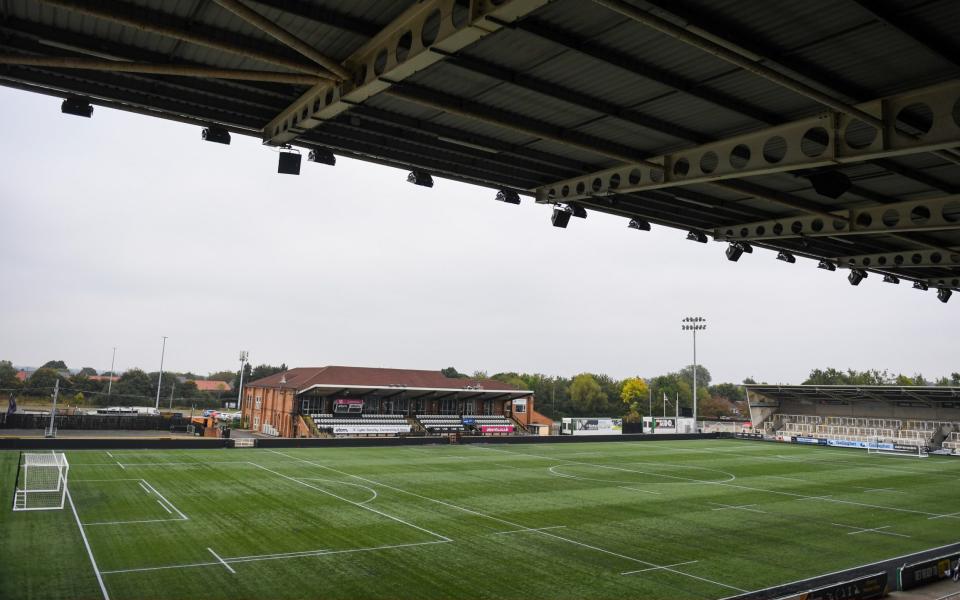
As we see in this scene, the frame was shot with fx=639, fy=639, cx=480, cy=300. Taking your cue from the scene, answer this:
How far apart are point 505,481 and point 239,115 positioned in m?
22.4

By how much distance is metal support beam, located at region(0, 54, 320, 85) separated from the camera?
9.48m

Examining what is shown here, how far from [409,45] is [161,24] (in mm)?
3384

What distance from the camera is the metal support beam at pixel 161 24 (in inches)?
326

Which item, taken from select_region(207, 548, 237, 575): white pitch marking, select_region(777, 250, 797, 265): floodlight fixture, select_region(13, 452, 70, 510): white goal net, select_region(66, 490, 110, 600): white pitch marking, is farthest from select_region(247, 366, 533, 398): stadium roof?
select_region(777, 250, 797, 265): floodlight fixture

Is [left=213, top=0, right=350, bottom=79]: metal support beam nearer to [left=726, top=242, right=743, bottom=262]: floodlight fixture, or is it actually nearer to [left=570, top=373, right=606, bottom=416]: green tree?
[left=726, top=242, right=743, bottom=262]: floodlight fixture

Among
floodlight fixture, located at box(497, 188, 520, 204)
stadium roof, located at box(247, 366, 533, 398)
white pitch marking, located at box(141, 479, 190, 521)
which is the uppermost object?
floodlight fixture, located at box(497, 188, 520, 204)

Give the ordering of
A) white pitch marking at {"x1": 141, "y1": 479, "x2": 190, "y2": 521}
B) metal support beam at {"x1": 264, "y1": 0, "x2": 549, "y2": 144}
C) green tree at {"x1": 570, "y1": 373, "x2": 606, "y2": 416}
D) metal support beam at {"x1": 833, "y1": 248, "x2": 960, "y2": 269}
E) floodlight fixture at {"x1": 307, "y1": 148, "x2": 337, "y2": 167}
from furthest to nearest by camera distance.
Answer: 1. green tree at {"x1": 570, "y1": 373, "x2": 606, "y2": 416}
2. metal support beam at {"x1": 833, "y1": 248, "x2": 960, "y2": 269}
3. white pitch marking at {"x1": 141, "y1": 479, "x2": 190, "y2": 521}
4. floodlight fixture at {"x1": 307, "y1": 148, "x2": 337, "y2": 167}
5. metal support beam at {"x1": 264, "y1": 0, "x2": 549, "y2": 144}

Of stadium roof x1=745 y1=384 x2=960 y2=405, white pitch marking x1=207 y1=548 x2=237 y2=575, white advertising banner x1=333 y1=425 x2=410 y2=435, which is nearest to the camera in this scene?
white pitch marking x1=207 y1=548 x2=237 y2=575

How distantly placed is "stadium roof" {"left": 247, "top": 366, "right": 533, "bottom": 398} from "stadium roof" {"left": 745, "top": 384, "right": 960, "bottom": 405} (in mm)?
29756

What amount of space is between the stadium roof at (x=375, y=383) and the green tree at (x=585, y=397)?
4281 centimetres

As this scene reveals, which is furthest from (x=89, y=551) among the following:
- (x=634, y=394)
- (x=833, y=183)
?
(x=634, y=394)

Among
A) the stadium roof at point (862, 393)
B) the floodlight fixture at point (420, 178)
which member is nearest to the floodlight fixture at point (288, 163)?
the floodlight fixture at point (420, 178)

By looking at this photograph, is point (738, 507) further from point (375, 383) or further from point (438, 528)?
point (375, 383)

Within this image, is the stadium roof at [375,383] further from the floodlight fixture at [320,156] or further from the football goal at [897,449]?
the floodlight fixture at [320,156]
